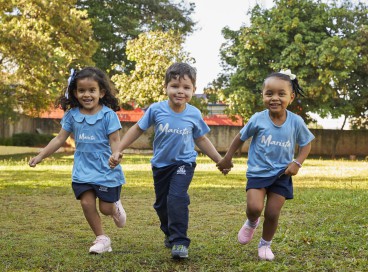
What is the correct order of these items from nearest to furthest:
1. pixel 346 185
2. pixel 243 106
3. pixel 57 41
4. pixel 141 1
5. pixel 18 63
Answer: pixel 346 185 → pixel 18 63 → pixel 57 41 → pixel 243 106 → pixel 141 1

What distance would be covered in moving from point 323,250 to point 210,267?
3.76 ft

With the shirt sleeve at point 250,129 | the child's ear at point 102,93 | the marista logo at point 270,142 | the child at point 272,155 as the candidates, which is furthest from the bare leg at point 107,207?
the marista logo at point 270,142

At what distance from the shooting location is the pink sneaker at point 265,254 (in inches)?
211

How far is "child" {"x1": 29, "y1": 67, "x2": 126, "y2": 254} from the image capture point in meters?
5.81

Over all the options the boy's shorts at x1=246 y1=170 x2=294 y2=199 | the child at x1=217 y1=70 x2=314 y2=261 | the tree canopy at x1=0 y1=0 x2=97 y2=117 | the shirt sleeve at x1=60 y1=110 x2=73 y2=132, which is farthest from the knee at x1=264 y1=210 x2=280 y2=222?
the tree canopy at x1=0 y1=0 x2=97 y2=117

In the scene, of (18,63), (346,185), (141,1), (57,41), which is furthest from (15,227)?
(141,1)

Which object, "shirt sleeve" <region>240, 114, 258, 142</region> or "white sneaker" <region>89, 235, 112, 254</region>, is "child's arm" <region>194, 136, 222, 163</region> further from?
"white sneaker" <region>89, 235, 112, 254</region>

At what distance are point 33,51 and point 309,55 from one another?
13035 millimetres

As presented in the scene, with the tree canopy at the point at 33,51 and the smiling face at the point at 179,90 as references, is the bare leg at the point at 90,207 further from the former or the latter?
the tree canopy at the point at 33,51

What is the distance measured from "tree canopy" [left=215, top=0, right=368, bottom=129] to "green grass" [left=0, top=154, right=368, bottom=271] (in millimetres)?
19468

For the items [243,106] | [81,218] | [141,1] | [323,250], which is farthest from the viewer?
[141,1]

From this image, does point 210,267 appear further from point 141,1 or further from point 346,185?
point 141,1

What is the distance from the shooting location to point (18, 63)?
25422 mm

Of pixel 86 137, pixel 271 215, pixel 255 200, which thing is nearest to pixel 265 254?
pixel 271 215
